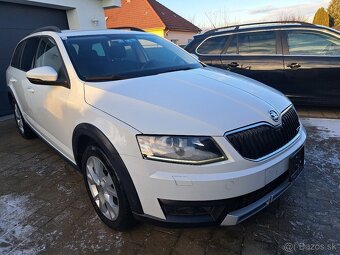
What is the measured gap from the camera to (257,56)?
5.80 meters

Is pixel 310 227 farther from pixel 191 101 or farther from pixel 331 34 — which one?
pixel 331 34

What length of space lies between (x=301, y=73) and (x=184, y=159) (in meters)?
4.27

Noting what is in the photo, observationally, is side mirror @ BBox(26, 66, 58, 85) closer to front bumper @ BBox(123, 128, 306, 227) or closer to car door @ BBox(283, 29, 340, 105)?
front bumper @ BBox(123, 128, 306, 227)

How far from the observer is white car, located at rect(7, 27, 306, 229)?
1999mm

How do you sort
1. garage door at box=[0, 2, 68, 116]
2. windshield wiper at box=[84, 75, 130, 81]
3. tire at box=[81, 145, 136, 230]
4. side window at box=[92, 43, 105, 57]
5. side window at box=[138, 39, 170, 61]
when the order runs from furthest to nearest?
garage door at box=[0, 2, 68, 116]
side window at box=[138, 39, 170, 61]
side window at box=[92, 43, 105, 57]
windshield wiper at box=[84, 75, 130, 81]
tire at box=[81, 145, 136, 230]

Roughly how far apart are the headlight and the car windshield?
98 centimetres

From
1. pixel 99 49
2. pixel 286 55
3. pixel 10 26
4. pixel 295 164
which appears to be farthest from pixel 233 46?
pixel 10 26

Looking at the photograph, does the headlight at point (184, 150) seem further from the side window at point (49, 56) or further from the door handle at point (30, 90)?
the door handle at point (30, 90)

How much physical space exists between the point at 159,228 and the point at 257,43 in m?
4.43

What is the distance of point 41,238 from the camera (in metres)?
2.53

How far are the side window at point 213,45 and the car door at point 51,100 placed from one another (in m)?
3.32

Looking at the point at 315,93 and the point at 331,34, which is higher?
the point at 331,34

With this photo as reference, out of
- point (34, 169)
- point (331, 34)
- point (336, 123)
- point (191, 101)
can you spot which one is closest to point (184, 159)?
point (191, 101)

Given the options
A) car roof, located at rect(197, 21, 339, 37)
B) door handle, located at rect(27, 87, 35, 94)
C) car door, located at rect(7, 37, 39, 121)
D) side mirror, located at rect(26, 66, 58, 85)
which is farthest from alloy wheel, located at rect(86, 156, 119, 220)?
car roof, located at rect(197, 21, 339, 37)
